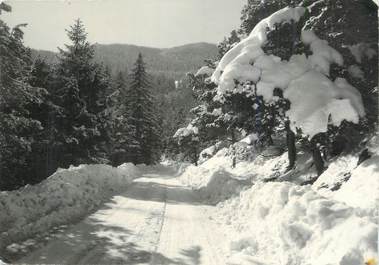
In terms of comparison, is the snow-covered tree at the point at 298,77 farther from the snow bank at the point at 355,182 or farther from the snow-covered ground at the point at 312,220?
the snow-covered ground at the point at 312,220

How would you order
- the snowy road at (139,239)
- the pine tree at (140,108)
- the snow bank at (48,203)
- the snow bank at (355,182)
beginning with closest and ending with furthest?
the snowy road at (139,239) → the snow bank at (355,182) → the snow bank at (48,203) → the pine tree at (140,108)

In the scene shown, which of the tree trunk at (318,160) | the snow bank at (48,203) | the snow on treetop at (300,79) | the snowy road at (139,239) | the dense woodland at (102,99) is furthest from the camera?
the tree trunk at (318,160)

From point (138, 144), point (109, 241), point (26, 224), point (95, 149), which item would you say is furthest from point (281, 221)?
point (138, 144)

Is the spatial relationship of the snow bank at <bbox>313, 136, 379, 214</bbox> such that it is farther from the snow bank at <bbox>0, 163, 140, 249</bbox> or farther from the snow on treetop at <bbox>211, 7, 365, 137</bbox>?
the snow bank at <bbox>0, 163, 140, 249</bbox>

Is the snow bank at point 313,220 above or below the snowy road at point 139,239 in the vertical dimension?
above

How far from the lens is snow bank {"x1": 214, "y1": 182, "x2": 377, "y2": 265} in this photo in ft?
20.9

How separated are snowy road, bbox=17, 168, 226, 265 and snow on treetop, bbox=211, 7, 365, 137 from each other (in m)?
4.21

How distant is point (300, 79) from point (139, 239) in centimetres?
683

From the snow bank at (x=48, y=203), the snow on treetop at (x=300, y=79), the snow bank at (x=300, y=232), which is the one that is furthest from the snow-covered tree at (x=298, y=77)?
the snow bank at (x=48, y=203)

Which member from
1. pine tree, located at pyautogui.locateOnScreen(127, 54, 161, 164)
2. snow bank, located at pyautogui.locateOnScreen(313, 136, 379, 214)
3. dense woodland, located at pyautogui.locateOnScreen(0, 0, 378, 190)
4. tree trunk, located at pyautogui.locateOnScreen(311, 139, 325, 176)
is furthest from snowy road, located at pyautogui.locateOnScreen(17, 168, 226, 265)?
pine tree, located at pyautogui.locateOnScreen(127, 54, 161, 164)

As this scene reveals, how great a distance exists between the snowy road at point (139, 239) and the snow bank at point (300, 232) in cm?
70

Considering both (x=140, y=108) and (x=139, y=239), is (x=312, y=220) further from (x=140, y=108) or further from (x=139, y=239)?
(x=140, y=108)

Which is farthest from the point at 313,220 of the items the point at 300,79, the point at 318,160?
the point at 318,160

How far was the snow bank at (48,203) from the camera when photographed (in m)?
10.0
